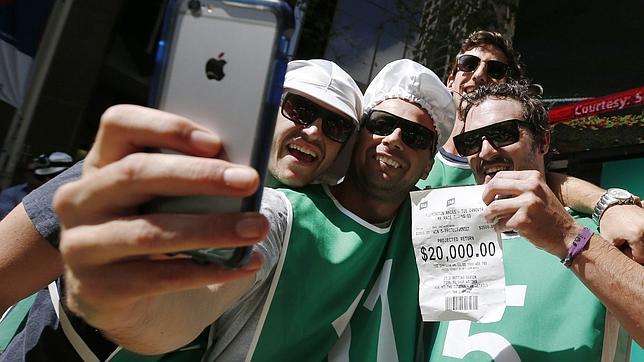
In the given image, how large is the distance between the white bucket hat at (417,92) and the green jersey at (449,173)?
48 cm

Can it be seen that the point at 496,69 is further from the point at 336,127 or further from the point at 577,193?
the point at 336,127

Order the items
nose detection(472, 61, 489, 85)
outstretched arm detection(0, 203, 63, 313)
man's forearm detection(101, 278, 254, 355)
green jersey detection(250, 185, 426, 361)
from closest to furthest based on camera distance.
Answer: man's forearm detection(101, 278, 254, 355), outstretched arm detection(0, 203, 63, 313), green jersey detection(250, 185, 426, 361), nose detection(472, 61, 489, 85)

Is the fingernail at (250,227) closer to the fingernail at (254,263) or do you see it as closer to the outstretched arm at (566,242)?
the fingernail at (254,263)

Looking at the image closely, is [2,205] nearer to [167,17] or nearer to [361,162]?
[361,162]

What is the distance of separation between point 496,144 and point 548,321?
745mm

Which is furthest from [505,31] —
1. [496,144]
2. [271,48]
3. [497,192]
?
[271,48]

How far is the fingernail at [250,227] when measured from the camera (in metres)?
0.87

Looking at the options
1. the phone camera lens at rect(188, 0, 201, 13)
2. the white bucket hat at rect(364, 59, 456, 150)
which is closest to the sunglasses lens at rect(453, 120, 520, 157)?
A: the white bucket hat at rect(364, 59, 456, 150)

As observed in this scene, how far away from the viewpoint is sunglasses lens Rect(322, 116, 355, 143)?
219 centimetres

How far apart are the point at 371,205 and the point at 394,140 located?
278 millimetres

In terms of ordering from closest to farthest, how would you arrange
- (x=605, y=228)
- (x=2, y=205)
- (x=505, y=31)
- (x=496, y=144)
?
(x=605, y=228)
(x=496, y=144)
(x=2, y=205)
(x=505, y=31)

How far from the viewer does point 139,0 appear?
10141 millimetres

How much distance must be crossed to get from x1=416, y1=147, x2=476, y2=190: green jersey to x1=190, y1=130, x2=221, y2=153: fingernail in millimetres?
2002

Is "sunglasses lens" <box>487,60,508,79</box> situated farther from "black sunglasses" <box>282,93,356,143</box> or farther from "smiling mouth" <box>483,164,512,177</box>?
"black sunglasses" <box>282,93,356,143</box>
